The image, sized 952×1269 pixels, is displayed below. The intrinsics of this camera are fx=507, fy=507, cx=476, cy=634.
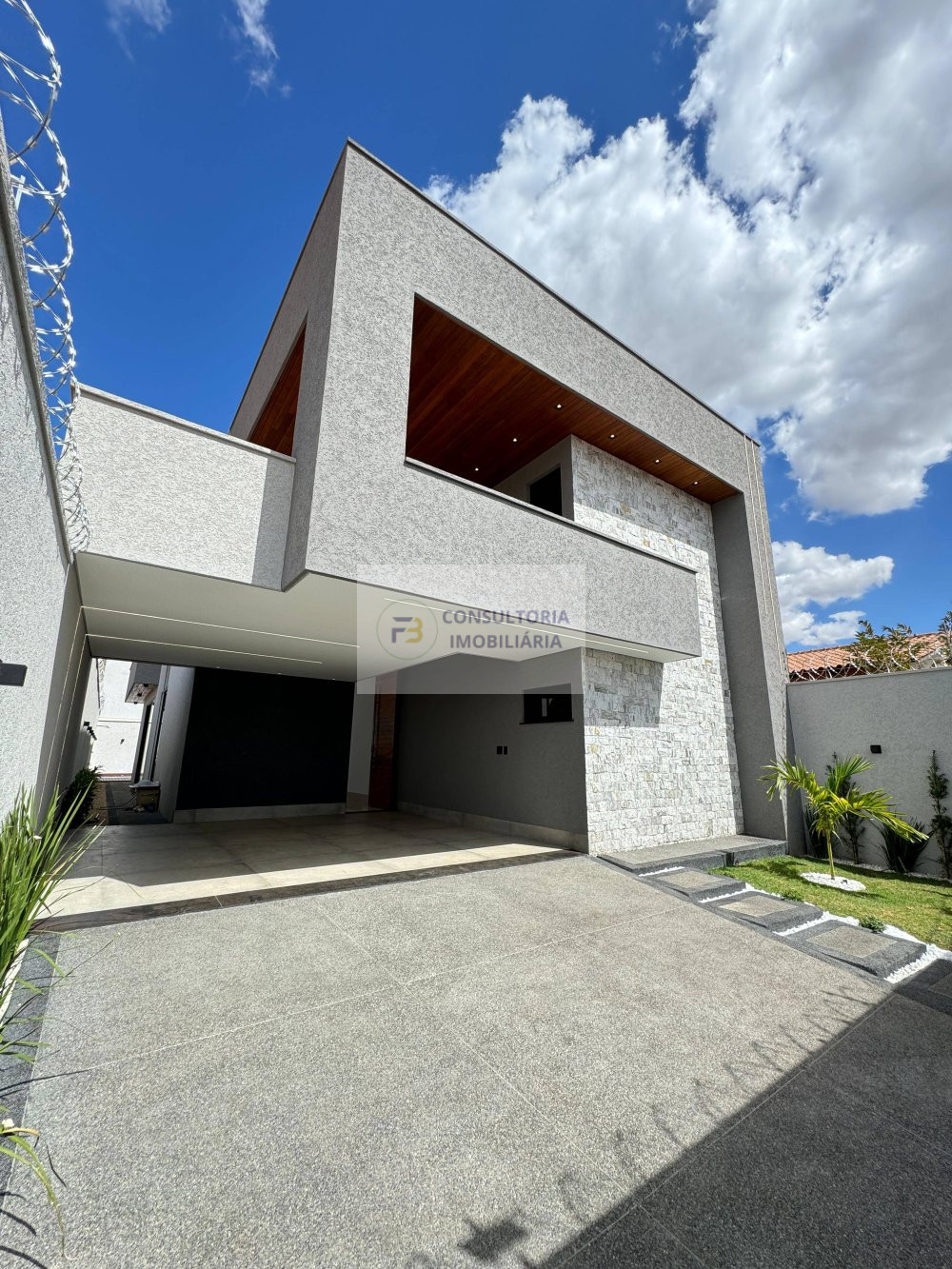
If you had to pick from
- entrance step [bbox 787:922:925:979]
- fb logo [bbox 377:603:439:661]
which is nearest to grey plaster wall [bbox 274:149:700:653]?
fb logo [bbox 377:603:439:661]

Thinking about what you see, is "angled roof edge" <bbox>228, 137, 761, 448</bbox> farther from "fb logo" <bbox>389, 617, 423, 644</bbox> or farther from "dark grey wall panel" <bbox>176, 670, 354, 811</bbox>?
"dark grey wall panel" <bbox>176, 670, 354, 811</bbox>

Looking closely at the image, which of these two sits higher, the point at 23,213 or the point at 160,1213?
the point at 23,213

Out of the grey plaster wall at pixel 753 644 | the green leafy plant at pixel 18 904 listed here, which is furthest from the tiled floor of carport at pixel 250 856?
the grey plaster wall at pixel 753 644

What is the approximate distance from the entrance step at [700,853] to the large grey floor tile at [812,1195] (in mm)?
4274

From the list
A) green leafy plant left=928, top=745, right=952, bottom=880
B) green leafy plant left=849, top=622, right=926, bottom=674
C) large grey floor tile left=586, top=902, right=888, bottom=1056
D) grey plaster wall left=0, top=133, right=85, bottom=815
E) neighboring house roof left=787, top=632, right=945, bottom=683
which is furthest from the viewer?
green leafy plant left=849, top=622, right=926, bottom=674

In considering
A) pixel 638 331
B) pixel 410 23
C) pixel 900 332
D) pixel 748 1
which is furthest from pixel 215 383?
pixel 900 332

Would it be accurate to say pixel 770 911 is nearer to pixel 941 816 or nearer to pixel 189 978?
pixel 941 816

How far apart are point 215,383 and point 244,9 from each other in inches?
214

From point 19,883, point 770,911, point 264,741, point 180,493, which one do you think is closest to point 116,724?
point 264,741

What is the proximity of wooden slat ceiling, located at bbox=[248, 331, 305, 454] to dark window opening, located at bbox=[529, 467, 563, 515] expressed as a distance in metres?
4.42

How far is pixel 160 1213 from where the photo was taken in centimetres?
179

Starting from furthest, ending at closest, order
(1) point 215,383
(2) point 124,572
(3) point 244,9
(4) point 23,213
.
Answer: (1) point 215,383 → (3) point 244,9 → (2) point 124,572 → (4) point 23,213

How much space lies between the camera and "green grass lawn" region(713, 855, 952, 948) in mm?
5746

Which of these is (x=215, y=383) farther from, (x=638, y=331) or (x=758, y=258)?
(x=758, y=258)
